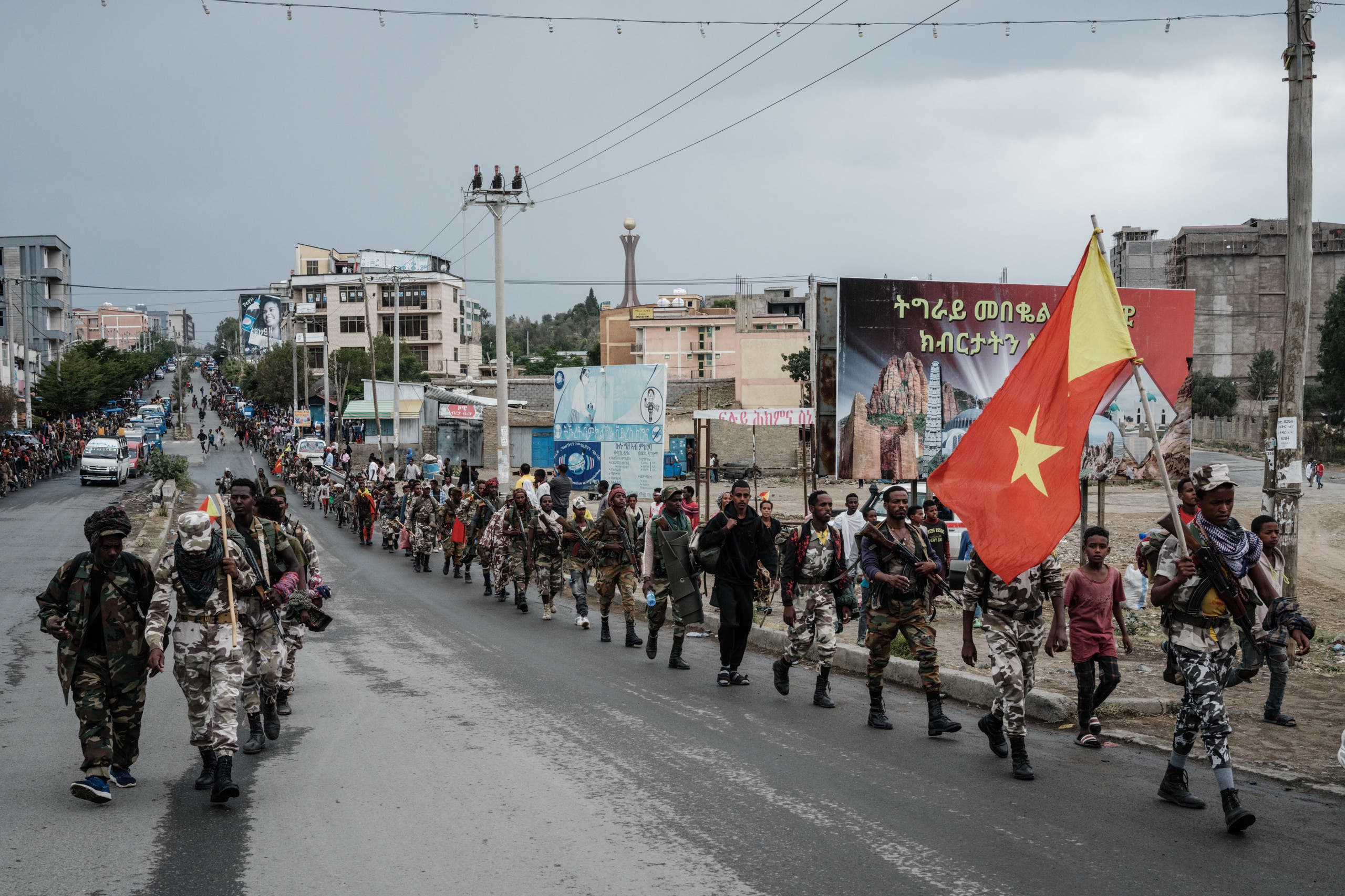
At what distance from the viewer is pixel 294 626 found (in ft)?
29.8

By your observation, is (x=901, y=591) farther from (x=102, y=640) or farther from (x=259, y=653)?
(x=102, y=640)

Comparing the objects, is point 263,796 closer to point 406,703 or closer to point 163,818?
point 163,818

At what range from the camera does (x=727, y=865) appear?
5473mm

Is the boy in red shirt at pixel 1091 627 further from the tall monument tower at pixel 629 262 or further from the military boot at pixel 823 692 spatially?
the tall monument tower at pixel 629 262

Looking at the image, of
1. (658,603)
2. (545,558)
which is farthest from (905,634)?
(545,558)

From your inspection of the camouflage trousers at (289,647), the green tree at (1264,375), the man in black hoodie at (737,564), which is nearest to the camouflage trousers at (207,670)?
the camouflage trousers at (289,647)

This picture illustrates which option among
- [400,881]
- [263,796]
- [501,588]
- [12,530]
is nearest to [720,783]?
[400,881]

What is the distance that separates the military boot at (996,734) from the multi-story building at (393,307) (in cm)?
9728

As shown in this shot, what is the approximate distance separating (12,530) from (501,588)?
19.4 m

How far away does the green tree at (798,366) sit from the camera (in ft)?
244

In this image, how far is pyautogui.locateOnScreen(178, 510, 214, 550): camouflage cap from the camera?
682 cm

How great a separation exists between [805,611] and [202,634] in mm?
4957

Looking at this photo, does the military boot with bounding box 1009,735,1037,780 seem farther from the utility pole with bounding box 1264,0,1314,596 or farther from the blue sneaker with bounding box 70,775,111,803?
the utility pole with bounding box 1264,0,1314,596

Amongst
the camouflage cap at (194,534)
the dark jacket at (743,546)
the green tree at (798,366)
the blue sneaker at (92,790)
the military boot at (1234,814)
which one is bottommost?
the blue sneaker at (92,790)
